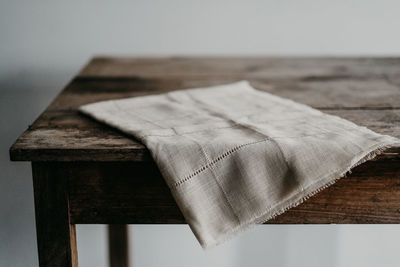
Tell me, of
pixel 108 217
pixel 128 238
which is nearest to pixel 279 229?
pixel 128 238

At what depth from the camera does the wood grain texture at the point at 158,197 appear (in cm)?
61

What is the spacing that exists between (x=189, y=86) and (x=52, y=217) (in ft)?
1.16

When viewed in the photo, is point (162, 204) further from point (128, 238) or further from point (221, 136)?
point (128, 238)

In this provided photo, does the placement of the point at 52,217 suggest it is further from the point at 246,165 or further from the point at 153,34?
the point at 153,34

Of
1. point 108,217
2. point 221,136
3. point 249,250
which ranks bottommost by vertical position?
point 249,250

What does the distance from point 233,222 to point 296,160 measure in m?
0.09

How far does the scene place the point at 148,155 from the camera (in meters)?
0.58

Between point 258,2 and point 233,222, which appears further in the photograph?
point 258,2

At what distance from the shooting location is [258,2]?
46.6 inches

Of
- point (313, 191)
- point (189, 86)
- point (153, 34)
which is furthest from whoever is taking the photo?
point (153, 34)

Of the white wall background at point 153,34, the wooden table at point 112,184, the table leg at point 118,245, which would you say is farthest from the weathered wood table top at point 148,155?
the table leg at point 118,245

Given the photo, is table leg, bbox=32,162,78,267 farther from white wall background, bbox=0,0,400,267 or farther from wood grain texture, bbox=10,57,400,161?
white wall background, bbox=0,0,400,267

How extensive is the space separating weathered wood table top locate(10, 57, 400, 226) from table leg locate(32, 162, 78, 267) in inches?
0.5

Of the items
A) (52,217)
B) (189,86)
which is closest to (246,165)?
(52,217)
